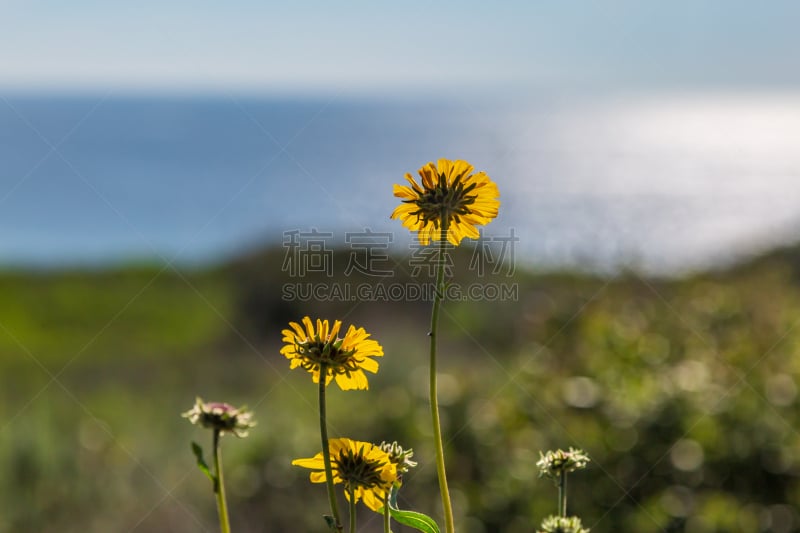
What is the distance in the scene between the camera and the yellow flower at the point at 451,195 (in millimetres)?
1035

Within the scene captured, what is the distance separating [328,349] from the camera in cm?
84

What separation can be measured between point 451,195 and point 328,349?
1.01ft

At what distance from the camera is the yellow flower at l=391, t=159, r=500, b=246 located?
40.8 inches

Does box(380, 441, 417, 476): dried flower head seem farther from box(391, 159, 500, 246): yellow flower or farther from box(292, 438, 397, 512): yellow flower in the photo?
box(391, 159, 500, 246): yellow flower

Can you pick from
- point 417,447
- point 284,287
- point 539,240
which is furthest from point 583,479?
point 284,287

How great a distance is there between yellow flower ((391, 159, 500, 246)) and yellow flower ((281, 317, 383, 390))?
0.70ft

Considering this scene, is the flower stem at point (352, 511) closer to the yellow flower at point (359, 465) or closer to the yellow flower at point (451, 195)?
the yellow flower at point (359, 465)

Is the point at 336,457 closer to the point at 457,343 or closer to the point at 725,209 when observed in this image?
the point at 457,343

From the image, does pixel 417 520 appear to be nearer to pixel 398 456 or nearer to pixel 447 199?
pixel 398 456

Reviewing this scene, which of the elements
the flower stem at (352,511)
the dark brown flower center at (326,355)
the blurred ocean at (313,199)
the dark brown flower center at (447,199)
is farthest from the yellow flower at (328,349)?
the blurred ocean at (313,199)

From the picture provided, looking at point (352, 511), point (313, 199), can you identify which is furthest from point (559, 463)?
point (313, 199)

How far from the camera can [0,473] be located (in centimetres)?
341

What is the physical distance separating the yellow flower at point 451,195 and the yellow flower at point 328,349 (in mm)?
212

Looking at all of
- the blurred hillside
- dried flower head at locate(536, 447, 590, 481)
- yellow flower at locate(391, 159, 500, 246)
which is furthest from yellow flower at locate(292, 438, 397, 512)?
the blurred hillside
